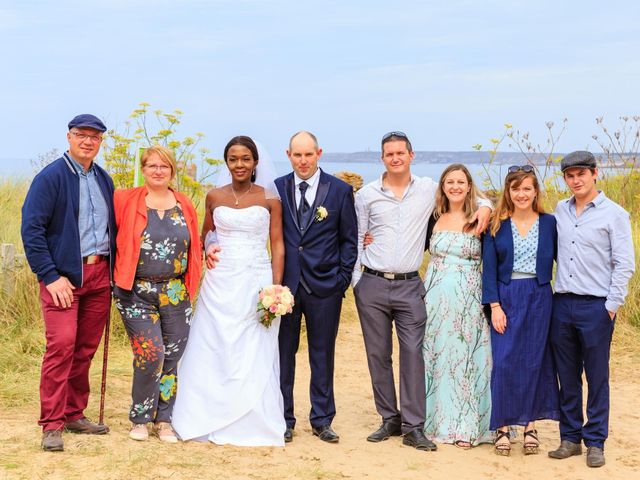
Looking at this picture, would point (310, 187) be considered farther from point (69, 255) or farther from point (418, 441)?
point (418, 441)

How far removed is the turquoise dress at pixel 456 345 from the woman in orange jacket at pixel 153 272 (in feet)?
5.81

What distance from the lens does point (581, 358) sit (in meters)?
6.14

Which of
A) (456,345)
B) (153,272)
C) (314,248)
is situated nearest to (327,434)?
(456,345)

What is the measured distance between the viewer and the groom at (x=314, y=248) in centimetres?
620

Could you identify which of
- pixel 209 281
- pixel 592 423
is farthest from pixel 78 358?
pixel 592 423

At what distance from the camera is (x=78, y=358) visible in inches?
239

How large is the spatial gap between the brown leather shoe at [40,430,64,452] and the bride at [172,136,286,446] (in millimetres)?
837

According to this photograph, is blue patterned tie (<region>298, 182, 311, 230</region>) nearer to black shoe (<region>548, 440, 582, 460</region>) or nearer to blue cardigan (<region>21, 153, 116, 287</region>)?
blue cardigan (<region>21, 153, 116, 287</region>)

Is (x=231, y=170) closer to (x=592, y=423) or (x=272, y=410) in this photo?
(x=272, y=410)

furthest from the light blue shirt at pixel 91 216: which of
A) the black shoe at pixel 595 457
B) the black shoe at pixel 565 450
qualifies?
the black shoe at pixel 595 457

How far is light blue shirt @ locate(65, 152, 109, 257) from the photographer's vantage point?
581 centimetres

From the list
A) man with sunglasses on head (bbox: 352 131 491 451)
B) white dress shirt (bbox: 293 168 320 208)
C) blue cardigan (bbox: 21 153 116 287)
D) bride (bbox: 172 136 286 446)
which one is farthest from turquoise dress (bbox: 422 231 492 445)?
blue cardigan (bbox: 21 153 116 287)

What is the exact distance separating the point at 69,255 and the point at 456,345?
283 cm

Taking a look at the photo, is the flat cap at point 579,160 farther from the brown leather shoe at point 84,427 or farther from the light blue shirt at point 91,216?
the brown leather shoe at point 84,427
